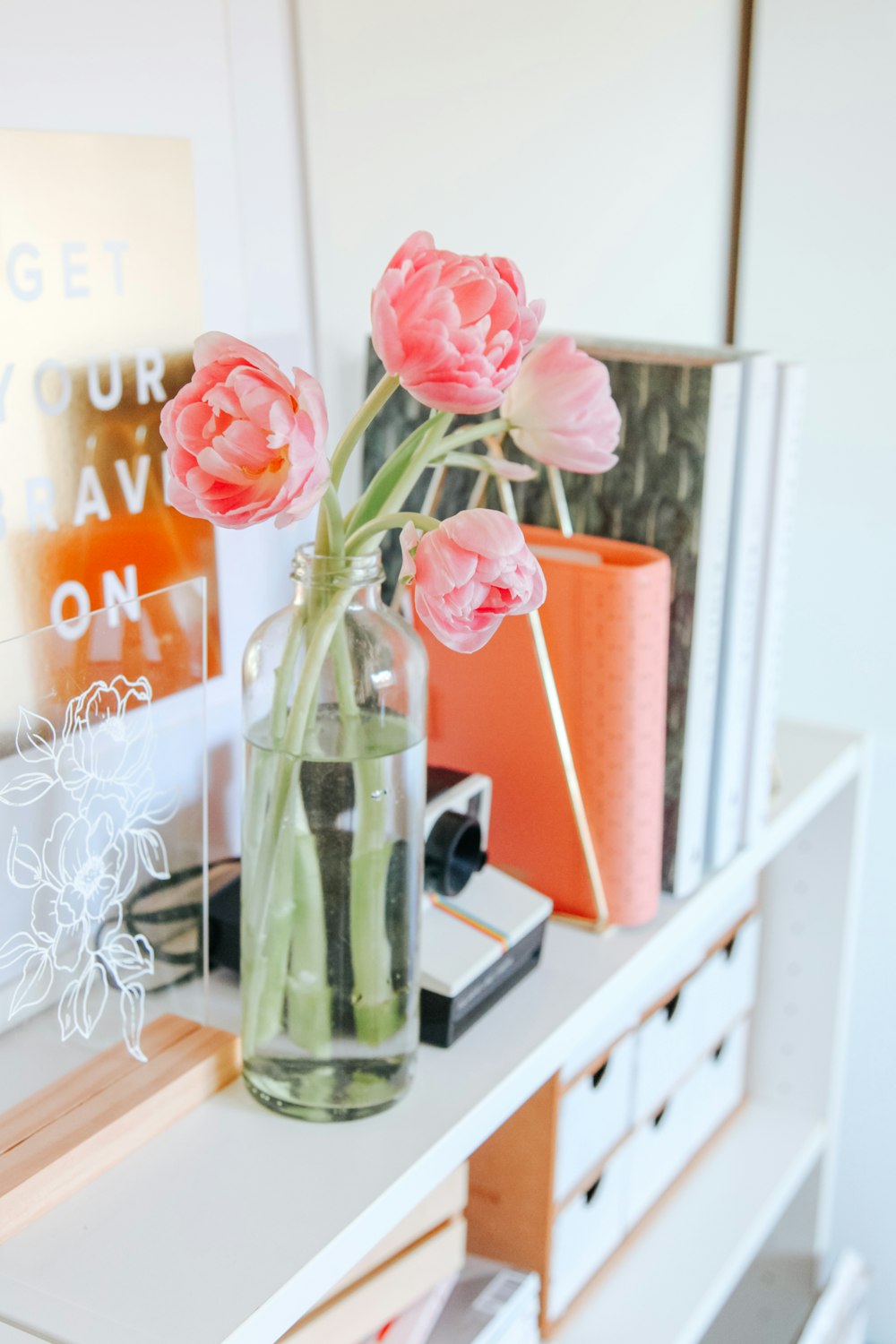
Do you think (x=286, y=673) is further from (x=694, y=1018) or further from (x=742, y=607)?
(x=694, y=1018)

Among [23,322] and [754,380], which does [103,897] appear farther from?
[754,380]

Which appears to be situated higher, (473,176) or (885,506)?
(473,176)

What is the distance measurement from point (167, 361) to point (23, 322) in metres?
0.11

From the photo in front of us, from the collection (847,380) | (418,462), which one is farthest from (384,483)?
(847,380)

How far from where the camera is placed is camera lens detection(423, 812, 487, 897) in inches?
29.8

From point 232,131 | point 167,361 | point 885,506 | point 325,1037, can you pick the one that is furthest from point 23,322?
point 885,506

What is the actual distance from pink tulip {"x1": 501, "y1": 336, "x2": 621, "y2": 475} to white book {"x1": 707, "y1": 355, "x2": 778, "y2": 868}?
0.77ft

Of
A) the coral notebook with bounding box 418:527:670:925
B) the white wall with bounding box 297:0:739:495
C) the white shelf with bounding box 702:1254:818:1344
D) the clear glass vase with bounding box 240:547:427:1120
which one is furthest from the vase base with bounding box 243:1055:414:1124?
the white shelf with bounding box 702:1254:818:1344

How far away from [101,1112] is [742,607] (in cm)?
50

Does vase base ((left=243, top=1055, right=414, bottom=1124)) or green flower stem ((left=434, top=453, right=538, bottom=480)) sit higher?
green flower stem ((left=434, top=453, right=538, bottom=480))

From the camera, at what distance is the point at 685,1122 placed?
3.71ft

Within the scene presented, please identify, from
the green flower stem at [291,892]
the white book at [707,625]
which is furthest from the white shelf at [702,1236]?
the green flower stem at [291,892]

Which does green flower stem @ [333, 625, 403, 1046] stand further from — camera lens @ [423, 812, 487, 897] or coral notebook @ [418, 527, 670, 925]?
coral notebook @ [418, 527, 670, 925]

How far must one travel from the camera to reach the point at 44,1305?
55 centimetres
